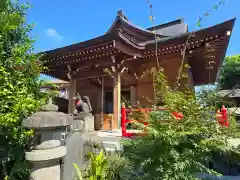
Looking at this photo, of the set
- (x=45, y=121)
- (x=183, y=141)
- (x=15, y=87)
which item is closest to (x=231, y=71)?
(x=183, y=141)

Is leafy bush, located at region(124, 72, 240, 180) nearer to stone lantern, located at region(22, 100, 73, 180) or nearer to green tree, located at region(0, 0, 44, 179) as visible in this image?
stone lantern, located at region(22, 100, 73, 180)

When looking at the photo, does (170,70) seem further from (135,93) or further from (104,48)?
(104,48)

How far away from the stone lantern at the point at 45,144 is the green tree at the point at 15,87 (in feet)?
1.27

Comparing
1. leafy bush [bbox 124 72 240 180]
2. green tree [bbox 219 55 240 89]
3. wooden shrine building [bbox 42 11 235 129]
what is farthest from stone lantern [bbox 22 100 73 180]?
green tree [bbox 219 55 240 89]

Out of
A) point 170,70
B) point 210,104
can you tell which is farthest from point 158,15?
point 170,70

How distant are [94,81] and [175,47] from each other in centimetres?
478

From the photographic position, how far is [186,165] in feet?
5.86

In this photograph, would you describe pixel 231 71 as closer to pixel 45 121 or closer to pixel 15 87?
pixel 15 87

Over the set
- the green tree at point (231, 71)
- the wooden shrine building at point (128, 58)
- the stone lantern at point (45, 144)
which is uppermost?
the green tree at point (231, 71)

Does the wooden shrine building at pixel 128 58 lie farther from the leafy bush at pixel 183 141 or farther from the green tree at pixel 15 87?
the green tree at pixel 15 87

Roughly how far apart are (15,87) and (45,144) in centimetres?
117

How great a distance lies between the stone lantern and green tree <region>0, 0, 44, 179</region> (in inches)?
15.2

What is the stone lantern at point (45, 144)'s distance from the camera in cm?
193

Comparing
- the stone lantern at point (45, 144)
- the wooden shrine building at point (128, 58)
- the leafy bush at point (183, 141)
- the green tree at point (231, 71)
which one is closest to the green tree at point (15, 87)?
the stone lantern at point (45, 144)
